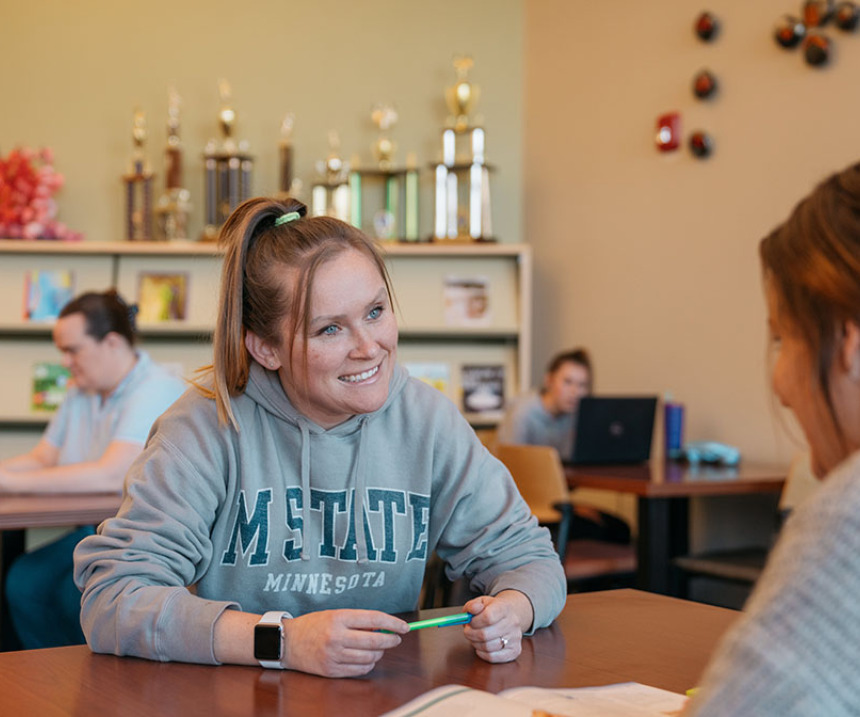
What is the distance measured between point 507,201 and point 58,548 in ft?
10.2

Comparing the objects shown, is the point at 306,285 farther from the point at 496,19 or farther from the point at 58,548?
the point at 496,19

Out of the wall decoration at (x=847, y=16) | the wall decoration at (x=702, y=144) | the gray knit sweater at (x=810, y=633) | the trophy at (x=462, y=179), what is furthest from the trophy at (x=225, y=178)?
the gray knit sweater at (x=810, y=633)

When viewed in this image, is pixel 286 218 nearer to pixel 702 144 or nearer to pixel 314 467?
pixel 314 467

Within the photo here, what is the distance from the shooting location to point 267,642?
1.17m

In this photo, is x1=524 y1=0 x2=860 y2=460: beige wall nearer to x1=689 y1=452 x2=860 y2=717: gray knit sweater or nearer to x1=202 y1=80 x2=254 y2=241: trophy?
x1=202 y1=80 x2=254 y2=241: trophy

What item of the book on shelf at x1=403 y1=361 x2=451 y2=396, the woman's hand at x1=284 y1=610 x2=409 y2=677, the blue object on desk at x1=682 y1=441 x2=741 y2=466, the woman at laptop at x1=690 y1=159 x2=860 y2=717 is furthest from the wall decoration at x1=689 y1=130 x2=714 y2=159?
the woman at laptop at x1=690 y1=159 x2=860 y2=717

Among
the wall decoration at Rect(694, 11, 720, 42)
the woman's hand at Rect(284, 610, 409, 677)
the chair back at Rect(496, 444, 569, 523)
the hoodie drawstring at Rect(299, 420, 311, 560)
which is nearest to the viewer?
the woman's hand at Rect(284, 610, 409, 677)

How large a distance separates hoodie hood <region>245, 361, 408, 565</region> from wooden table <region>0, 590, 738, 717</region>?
0.20 m

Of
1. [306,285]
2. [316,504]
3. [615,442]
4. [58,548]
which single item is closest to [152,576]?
[316,504]

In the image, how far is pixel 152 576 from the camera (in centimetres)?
132

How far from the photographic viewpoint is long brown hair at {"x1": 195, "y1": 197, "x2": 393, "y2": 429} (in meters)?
1.53

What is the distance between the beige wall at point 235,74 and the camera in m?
5.41

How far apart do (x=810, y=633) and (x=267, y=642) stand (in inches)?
26.2

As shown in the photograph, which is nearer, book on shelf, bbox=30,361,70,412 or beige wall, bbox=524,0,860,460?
beige wall, bbox=524,0,860,460
